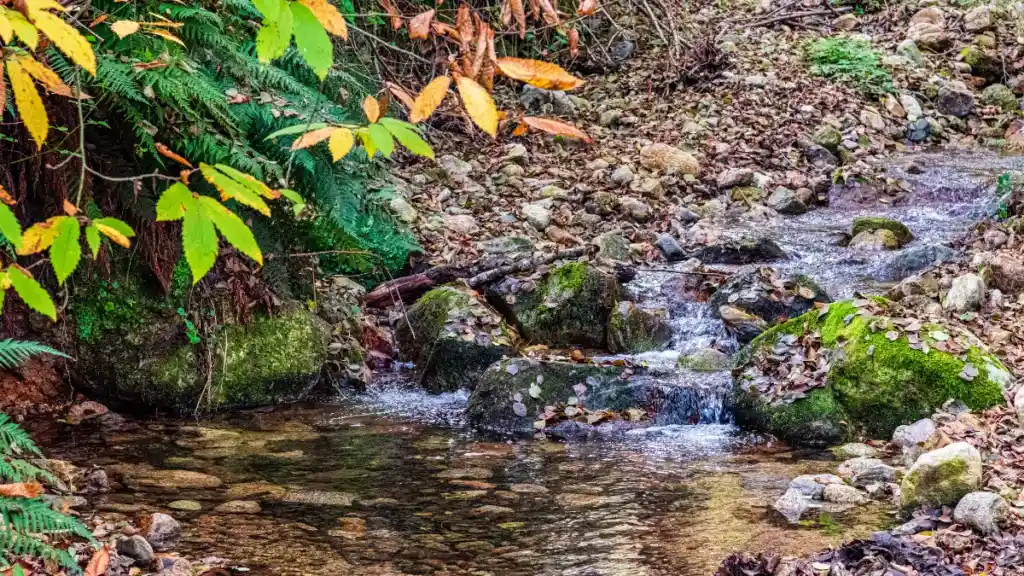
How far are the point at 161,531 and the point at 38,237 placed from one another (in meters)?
2.02

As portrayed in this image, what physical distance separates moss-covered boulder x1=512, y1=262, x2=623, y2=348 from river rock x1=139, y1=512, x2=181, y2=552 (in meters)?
3.26

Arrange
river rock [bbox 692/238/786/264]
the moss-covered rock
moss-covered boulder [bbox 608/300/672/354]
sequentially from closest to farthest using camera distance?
Answer: 1. moss-covered boulder [bbox 608/300/672/354]
2. river rock [bbox 692/238/786/264]
3. the moss-covered rock

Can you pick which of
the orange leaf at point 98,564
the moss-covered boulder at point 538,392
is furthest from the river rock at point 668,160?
the orange leaf at point 98,564

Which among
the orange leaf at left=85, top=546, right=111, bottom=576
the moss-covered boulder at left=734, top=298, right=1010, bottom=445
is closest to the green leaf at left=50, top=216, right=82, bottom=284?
the orange leaf at left=85, top=546, right=111, bottom=576

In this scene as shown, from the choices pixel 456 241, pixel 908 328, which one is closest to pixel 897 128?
pixel 456 241

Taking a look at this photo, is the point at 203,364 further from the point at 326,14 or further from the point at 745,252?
the point at 745,252

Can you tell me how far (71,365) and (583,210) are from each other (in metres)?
4.59

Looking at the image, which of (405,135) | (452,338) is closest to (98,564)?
(405,135)

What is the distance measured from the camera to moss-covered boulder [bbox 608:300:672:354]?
240 inches

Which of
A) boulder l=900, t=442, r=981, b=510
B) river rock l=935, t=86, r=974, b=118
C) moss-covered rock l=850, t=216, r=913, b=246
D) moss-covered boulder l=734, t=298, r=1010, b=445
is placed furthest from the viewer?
river rock l=935, t=86, r=974, b=118

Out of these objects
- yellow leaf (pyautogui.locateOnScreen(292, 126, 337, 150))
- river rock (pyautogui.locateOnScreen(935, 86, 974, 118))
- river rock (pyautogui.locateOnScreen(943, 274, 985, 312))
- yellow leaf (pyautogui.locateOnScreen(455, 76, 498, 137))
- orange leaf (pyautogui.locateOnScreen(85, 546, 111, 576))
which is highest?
yellow leaf (pyautogui.locateOnScreen(455, 76, 498, 137))

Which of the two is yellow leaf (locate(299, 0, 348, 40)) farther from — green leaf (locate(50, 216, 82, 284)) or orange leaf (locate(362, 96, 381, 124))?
green leaf (locate(50, 216, 82, 284))

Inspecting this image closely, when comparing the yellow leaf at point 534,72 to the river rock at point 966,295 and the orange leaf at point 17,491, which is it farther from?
the river rock at point 966,295

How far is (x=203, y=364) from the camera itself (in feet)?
16.3
